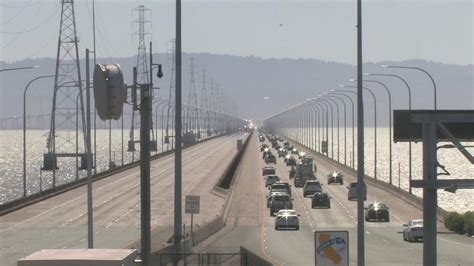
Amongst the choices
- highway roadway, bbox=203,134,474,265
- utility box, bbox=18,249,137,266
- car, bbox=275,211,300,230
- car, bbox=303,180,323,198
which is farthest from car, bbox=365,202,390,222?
utility box, bbox=18,249,137,266

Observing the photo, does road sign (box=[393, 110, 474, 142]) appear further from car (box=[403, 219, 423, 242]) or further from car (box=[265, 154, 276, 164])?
car (box=[265, 154, 276, 164])

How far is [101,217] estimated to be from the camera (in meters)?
71.2

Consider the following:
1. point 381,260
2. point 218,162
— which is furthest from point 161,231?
point 218,162

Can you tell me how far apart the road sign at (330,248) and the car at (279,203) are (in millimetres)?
52503

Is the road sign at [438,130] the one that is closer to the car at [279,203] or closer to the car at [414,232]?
the car at [414,232]

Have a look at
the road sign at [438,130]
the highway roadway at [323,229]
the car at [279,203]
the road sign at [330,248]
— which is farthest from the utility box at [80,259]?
the car at [279,203]

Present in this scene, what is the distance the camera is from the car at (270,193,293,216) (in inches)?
2857

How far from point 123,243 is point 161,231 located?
208 inches

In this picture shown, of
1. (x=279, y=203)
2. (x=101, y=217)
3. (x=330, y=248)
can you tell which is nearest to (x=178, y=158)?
(x=330, y=248)

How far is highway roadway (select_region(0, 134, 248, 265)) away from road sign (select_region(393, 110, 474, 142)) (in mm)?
20664

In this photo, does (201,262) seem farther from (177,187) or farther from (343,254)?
(343,254)

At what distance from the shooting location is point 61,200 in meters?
88.2

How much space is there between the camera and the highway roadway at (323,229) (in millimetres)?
45219

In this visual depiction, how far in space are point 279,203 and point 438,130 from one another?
4877cm
